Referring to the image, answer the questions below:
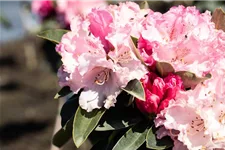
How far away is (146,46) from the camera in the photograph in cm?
127

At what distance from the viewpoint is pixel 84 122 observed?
125cm

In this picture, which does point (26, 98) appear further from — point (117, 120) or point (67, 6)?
point (117, 120)

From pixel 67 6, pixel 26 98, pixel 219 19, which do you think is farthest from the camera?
pixel 26 98

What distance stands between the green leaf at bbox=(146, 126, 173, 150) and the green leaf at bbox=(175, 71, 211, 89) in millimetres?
119

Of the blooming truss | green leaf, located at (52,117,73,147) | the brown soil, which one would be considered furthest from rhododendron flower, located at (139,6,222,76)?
the brown soil

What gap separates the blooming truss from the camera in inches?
47.6

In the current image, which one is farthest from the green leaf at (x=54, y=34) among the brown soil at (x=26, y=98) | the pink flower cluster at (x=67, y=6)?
the brown soil at (x=26, y=98)

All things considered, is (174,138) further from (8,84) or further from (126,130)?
(8,84)

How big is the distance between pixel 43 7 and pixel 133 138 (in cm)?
208

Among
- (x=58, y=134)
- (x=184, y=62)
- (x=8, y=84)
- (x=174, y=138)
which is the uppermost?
(x=184, y=62)

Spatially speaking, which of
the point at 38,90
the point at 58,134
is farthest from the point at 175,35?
the point at 38,90

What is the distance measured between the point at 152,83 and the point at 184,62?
8cm

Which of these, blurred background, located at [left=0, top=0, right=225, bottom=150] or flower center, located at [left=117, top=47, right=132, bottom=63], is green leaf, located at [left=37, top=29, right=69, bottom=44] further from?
blurred background, located at [left=0, top=0, right=225, bottom=150]

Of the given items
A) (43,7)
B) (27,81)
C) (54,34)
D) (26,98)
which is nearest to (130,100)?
(54,34)
